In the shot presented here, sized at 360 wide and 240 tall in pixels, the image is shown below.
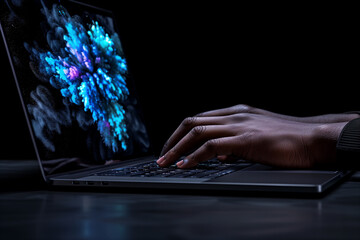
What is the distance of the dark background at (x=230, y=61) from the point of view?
69.2 inches

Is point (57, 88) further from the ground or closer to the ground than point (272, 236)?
further from the ground

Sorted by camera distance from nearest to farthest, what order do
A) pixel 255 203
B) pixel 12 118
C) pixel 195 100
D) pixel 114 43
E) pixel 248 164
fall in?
pixel 255 203 → pixel 248 164 → pixel 114 43 → pixel 12 118 → pixel 195 100

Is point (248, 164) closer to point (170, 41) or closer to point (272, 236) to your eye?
point (272, 236)

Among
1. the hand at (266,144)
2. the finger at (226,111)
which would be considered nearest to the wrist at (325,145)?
the hand at (266,144)

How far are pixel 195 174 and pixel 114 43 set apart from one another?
2.38 ft

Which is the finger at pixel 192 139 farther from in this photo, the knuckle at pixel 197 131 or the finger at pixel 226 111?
the finger at pixel 226 111

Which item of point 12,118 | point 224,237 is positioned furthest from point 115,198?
point 12,118

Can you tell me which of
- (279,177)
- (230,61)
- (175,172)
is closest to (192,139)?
(175,172)

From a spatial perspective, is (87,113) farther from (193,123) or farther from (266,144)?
(266,144)

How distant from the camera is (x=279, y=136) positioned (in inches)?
42.2

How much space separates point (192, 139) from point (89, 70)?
1.25 ft

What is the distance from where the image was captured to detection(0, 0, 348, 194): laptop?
867 mm

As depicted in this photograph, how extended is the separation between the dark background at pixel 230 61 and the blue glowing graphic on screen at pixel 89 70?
0.44 meters

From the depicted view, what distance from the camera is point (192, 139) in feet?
3.62
